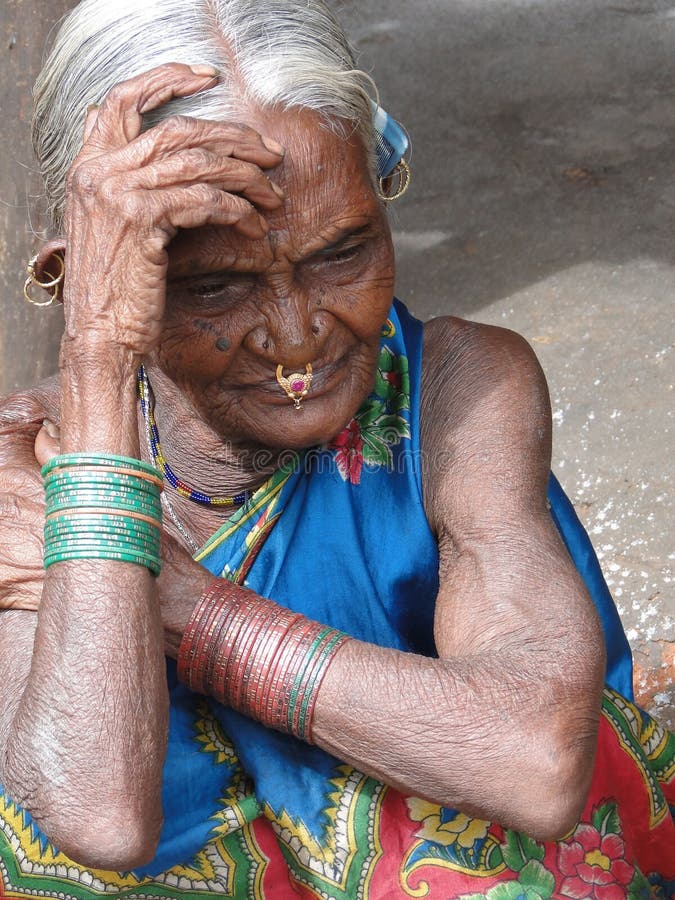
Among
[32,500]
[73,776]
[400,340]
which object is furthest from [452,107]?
[73,776]

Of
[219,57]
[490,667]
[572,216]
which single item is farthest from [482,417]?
[572,216]

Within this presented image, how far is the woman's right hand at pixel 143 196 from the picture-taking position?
210 cm

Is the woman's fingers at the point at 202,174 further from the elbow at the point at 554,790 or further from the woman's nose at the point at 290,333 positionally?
the elbow at the point at 554,790

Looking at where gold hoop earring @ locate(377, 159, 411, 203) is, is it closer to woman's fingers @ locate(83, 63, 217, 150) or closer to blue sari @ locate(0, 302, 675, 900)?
blue sari @ locate(0, 302, 675, 900)

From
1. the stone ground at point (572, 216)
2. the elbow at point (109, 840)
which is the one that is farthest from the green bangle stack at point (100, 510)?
the stone ground at point (572, 216)

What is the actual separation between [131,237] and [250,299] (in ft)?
0.91

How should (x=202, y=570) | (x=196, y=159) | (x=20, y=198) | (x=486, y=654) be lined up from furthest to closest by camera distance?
(x=20, y=198) → (x=202, y=570) → (x=486, y=654) → (x=196, y=159)

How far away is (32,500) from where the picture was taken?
249 centimetres

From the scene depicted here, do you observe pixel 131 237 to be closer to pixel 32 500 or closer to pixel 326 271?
pixel 326 271

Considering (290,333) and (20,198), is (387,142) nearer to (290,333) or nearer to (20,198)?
(290,333)

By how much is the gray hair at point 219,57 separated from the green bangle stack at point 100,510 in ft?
1.98

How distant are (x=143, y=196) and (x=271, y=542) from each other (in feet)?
2.76

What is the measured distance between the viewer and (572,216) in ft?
19.5

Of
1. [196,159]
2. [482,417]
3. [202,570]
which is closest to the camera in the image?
[196,159]
